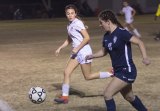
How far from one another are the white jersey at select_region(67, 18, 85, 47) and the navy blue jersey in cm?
201

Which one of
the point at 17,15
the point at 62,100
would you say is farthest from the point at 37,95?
the point at 17,15

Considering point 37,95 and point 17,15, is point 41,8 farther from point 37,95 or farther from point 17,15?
point 37,95

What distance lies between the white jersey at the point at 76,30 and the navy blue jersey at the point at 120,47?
A: 201 cm

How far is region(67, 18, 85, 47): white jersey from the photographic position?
9.43 m

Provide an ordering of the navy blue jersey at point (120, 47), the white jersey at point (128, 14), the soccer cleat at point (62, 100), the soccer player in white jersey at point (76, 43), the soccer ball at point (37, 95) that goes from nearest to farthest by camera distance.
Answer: the navy blue jersey at point (120, 47) < the soccer ball at point (37, 95) < the soccer player in white jersey at point (76, 43) < the soccer cleat at point (62, 100) < the white jersey at point (128, 14)

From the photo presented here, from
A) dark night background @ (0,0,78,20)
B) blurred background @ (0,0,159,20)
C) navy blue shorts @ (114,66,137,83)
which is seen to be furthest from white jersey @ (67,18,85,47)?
dark night background @ (0,0,78,20)

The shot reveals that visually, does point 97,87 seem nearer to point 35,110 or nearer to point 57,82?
point 57,82

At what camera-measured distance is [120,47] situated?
740cm

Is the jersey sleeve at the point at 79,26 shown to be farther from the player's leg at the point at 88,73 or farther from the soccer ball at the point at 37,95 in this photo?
the soccer ball at the point at 37,95

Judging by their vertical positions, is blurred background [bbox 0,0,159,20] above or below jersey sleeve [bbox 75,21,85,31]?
below

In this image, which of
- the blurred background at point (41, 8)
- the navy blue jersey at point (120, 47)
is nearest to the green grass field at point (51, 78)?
the navy blue jersey at point (120, 47)

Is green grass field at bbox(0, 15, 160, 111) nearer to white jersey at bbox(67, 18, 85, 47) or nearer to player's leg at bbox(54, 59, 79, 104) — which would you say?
player's leg at bbox(54, 59, 79, 104)

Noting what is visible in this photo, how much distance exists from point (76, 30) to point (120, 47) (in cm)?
222

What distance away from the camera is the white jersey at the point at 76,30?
30.9 feet
